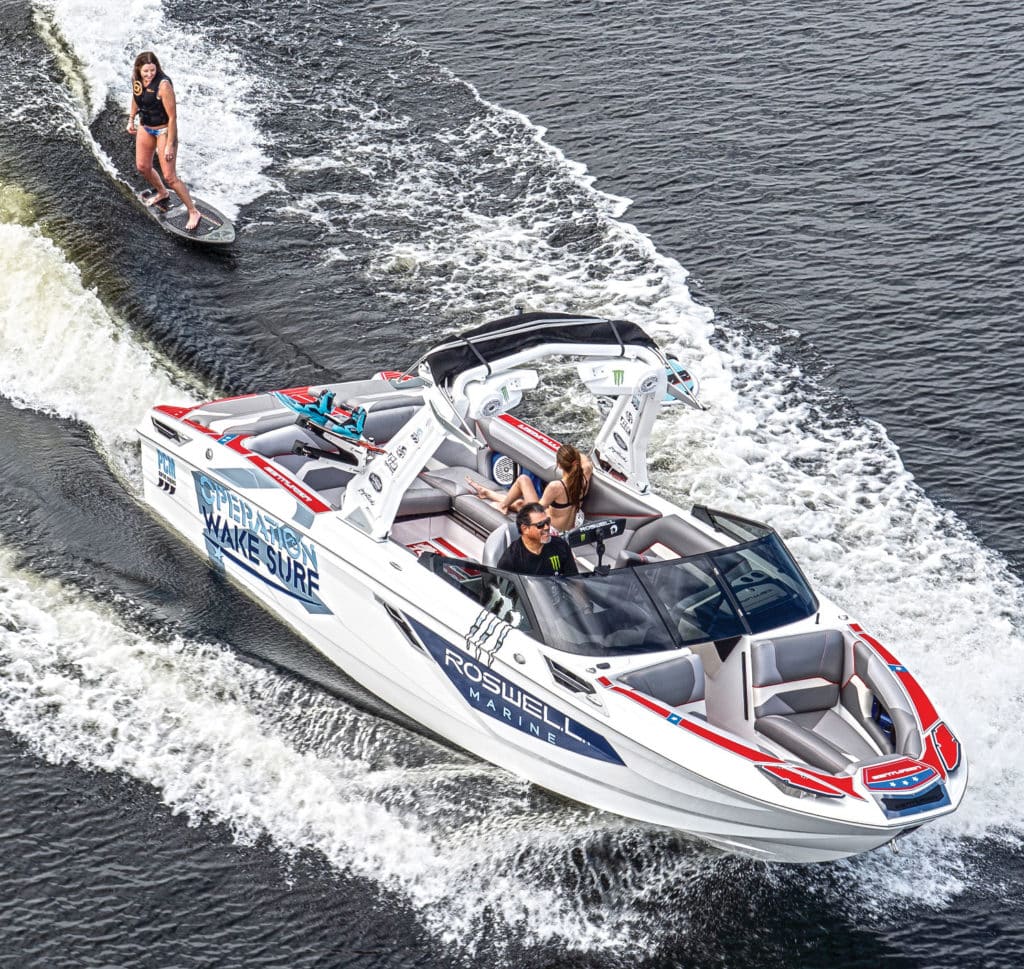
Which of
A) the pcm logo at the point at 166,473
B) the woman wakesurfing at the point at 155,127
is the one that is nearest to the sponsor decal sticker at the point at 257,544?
the pcm logo at the point at 166,473

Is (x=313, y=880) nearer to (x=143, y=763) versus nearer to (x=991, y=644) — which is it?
(x=143, y=763)

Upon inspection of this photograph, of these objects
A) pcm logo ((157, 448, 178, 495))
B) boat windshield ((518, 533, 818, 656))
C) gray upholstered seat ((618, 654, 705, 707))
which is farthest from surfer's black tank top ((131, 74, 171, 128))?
gray upholstered seat ((618, 654, 705, 707))

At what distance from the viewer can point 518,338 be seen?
30.9 feet

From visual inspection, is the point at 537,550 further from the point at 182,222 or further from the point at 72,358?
the point at 182,222

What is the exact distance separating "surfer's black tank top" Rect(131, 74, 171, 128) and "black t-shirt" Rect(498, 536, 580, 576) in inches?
328

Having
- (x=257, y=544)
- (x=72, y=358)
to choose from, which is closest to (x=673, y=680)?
(x=257, y=544)

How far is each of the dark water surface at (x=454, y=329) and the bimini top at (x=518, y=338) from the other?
270 cm

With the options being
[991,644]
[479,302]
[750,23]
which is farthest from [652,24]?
[991,644]

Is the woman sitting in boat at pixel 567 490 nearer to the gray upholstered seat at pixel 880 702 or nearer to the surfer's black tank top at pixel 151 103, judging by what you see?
the gray upholstered seat at pixel 880 702

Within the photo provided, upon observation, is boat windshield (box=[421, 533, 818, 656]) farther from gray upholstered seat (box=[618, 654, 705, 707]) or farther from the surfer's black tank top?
the surfer's black tank top

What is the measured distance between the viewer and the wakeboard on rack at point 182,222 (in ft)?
51.9

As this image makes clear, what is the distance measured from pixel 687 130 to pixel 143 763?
1213cm

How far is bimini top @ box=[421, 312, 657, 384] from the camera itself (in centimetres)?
927

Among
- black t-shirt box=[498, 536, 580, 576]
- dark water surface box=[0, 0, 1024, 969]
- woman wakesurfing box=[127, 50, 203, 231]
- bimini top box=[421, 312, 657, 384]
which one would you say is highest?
bimini top box=[421, 312, 657, 384]
